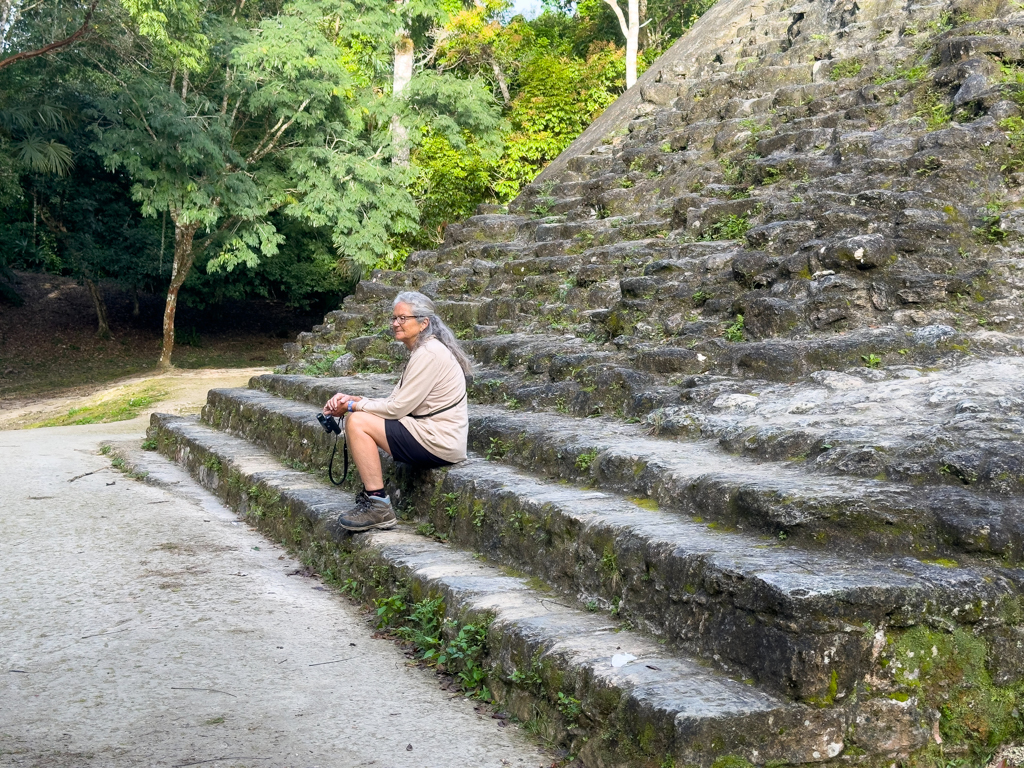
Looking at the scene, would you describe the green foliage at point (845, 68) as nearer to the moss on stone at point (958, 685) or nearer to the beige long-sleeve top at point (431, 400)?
the beige long-sleeve top at point (431, 400)

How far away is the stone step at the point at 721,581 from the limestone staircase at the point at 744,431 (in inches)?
0.4

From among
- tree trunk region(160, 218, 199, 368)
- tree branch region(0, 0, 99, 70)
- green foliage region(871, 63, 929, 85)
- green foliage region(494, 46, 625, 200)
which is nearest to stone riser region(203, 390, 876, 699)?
green foliage region(871, 63, 929, 85)

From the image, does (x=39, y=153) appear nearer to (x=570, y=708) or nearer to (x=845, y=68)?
(x=845, y=68)

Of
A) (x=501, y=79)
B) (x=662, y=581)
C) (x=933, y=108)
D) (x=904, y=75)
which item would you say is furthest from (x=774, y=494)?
(x=501, y=79)

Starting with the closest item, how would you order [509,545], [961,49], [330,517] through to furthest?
[509,545] → [330,517] → [961,49]

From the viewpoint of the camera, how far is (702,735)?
2.63 metres

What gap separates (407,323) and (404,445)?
611 mm

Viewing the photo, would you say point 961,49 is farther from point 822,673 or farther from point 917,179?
point 822,673

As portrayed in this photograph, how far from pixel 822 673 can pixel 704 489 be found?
119cm

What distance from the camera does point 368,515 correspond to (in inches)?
201

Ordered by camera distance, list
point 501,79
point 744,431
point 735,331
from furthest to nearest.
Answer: point 501,79 → point 735,331 → point 744,431

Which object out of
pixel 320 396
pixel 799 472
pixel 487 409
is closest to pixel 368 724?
pixel 799 472

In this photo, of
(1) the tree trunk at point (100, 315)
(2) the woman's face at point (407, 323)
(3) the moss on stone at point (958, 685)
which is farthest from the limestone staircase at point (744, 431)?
(1) the tree trunk at point (100, 315)

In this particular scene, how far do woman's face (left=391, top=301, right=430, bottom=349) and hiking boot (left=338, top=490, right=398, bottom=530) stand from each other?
2.72ft
